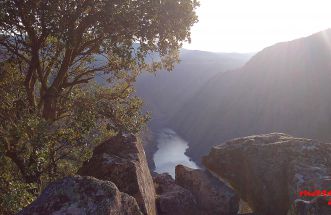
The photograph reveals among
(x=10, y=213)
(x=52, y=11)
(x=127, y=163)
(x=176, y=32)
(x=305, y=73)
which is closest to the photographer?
(x=10, y=213)

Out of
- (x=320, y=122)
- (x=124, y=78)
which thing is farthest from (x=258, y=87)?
(x=124, y=78)

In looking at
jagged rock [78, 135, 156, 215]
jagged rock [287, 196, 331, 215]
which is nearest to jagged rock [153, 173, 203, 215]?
jagged rock [78, 135, 156, 215]

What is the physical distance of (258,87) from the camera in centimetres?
17862

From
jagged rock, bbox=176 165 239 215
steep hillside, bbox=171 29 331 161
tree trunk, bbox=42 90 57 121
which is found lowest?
steep hillside, bbox=171 29 331 161

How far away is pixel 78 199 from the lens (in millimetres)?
10672

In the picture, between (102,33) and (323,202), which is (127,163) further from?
(323,202)

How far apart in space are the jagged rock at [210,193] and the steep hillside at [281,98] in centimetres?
10944

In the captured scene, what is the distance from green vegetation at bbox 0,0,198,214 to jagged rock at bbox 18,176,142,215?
245 cm

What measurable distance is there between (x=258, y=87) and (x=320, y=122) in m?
48.8

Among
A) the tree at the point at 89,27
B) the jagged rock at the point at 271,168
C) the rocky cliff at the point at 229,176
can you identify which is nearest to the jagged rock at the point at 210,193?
the rocky cliff at the point at 229,176

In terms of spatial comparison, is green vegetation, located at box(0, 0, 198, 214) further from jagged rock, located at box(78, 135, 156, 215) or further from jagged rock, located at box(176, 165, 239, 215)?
jagged rock, located at box(176, 165, 239, 215)

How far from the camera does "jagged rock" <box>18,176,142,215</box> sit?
34.4 ft

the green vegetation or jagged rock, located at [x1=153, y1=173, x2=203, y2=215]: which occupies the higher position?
the green vegetation

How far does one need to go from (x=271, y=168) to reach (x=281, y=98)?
471ft
